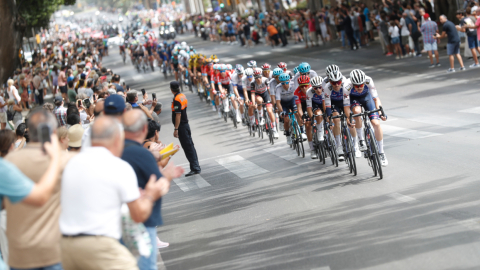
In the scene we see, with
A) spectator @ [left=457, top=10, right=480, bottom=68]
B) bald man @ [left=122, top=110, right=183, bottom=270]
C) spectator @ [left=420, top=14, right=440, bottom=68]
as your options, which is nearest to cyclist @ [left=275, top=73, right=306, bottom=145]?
bald man @ [left=122, top=110, right=183, bottom=270]

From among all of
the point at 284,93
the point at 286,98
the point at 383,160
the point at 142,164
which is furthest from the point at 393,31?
the point at 142,164

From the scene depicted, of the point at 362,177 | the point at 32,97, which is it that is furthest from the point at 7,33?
the point at 362,177

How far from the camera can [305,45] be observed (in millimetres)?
41781

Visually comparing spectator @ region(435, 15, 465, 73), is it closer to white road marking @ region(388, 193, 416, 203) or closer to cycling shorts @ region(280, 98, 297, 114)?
cycling shorts @ region(280, 98, 297, 114)

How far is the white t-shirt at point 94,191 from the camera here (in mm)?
4328

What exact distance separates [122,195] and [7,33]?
2714 centimetres

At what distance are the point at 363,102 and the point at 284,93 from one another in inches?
130

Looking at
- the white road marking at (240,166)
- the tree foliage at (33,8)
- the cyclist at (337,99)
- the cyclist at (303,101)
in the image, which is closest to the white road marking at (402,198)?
the cyclist at (337,99)

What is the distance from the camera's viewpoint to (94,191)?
4.32 metres

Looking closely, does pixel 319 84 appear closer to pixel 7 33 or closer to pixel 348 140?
pixel 348 140

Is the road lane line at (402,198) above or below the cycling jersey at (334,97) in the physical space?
below

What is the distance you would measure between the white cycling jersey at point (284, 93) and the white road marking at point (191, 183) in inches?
99.5

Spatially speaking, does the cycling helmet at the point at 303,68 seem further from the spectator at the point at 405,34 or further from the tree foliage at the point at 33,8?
the tree foliage at the point at 33,8

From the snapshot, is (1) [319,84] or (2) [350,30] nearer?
(1) [319,84]
